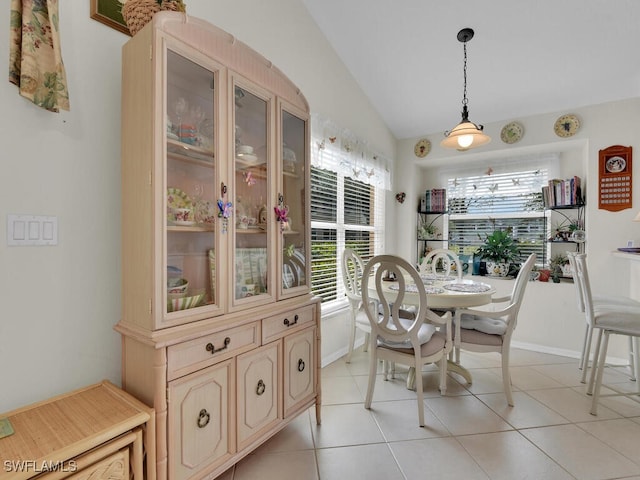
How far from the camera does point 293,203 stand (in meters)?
1.94

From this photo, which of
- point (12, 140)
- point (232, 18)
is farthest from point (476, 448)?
point (232, 18)

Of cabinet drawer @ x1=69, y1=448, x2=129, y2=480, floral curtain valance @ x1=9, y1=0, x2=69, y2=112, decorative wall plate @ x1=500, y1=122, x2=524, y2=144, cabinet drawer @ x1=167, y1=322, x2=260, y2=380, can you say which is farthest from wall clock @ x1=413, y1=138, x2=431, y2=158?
cabinet drawer @ x1=69, y1=448, x2=129, y2=480

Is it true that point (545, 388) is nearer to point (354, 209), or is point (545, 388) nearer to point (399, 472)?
point (399, 472)

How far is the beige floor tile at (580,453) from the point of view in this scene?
158 centimetres

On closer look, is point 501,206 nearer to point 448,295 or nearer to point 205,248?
point 448,295

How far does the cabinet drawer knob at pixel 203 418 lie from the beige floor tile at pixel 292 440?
1.93 feet

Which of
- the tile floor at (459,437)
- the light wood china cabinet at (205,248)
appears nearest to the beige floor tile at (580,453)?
the tile floor at (459,437)

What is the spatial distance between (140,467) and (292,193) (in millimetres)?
1452

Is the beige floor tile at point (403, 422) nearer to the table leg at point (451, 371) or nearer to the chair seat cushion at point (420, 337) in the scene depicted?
the table leg at point (451, 371)

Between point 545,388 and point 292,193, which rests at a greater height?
point 292,193

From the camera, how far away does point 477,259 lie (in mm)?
3906

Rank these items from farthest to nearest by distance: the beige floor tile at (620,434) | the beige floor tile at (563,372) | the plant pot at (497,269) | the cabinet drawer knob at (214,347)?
the plant pot at (497,269)
the beige floor tile at (563,372)
the beige floor tile at (620,434)
the cabinet drawer knob at (214,347)

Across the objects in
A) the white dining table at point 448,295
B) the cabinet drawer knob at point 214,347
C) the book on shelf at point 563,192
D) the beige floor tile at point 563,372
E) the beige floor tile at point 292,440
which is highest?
the book on shelf at point 563,192

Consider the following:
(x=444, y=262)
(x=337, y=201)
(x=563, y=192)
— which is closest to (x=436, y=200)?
(x=444, y=262)
